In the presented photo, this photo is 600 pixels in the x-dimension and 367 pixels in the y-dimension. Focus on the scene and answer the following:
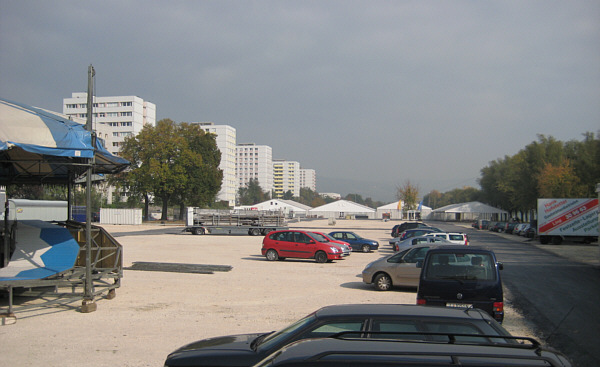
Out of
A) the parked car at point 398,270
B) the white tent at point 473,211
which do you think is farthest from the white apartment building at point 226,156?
the parked car at point 398,270

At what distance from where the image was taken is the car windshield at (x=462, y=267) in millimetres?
8719

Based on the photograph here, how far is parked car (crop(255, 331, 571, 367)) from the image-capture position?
2773 mm

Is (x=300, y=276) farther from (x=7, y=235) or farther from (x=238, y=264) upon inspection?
(x=7, y=235)

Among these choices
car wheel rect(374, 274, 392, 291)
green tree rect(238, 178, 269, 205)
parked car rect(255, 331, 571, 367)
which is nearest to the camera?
parked car rect(255, 331, 571, 367)

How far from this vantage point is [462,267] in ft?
28.8

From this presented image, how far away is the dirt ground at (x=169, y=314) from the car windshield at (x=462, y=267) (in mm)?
1799

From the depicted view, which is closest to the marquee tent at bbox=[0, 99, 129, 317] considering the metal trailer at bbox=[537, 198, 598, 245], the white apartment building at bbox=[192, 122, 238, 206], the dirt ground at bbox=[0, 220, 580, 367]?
the dirt ground at bbox=[0, 220, 580, 367]

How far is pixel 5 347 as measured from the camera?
8305 mm

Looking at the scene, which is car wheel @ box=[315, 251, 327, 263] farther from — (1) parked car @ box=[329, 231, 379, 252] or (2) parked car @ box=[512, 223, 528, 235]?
(2) parked car @ box=[512, 223, 528, 235]

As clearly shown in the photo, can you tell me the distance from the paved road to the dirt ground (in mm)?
620

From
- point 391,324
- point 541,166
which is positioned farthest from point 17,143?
point 541,166

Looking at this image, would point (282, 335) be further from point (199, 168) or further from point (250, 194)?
point (250, 194)

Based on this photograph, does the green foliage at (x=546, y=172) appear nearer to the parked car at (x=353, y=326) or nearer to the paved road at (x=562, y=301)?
the paved road at (x=562, y=301)

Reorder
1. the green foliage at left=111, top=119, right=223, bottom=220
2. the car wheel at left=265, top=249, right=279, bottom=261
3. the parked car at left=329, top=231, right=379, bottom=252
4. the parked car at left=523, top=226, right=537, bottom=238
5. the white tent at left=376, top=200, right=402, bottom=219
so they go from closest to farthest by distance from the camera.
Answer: the car wheel at left=265, top=249, right=279, bottom=261
the parked car at left=329, top=231, right=379, bottom=252
the parked car at left=523, top=226, right=537, bottom=238
the green foliage at left=111, top=119, right=223, bottom=220
the white tent at left=376, top=200, right=402, bottom=219
